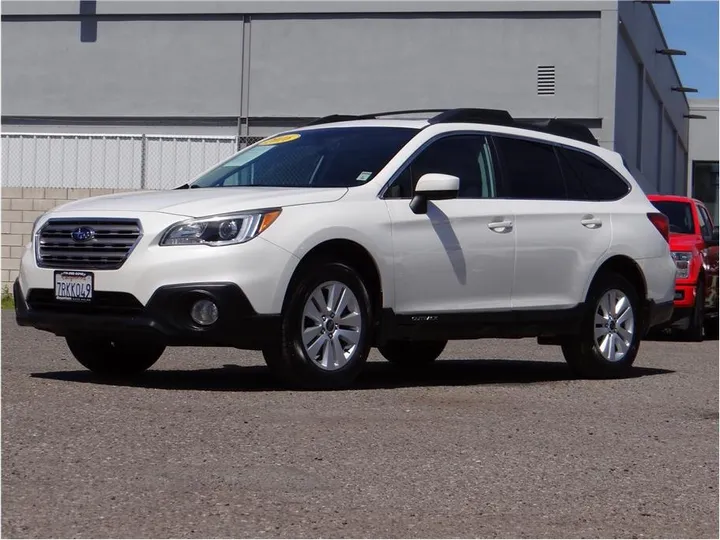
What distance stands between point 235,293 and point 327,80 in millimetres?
22652

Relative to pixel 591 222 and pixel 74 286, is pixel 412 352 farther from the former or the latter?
pixel 74 286

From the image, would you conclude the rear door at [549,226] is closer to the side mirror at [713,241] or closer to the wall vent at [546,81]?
the side mirror at [713,241]

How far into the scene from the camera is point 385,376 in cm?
1063

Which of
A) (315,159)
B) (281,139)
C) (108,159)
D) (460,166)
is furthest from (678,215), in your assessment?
(108,159)

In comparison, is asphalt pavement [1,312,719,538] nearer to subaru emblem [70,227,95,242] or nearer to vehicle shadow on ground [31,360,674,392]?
vehicle shadow on ground [31,360,674,392]

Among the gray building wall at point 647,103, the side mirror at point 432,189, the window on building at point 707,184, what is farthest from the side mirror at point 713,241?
the window on building at point 707,184

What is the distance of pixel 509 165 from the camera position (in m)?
10.5

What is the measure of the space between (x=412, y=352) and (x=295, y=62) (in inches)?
792

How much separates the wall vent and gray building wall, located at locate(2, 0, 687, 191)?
107 millimetres

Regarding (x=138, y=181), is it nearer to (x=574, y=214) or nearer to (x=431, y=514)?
(x=574, y=214)

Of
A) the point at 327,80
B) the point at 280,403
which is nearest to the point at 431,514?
the point at 280,403

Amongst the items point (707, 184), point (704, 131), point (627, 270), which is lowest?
point (627, 270)

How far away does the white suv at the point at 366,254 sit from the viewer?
28.2ft

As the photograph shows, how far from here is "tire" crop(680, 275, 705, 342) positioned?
55.7ft
